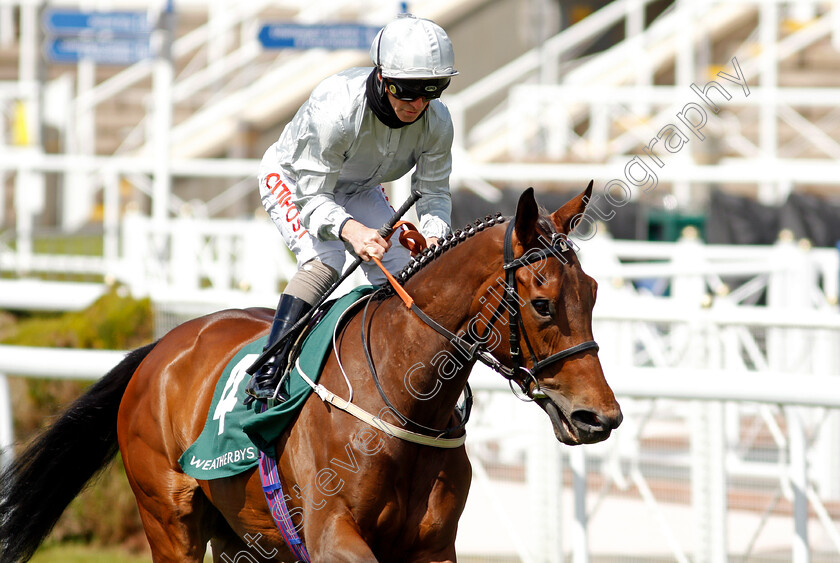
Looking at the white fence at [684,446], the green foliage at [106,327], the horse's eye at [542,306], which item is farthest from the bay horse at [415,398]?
the green foliage at [106,327]

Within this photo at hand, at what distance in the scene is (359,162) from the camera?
371 centimetres

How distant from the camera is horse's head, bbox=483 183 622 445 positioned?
9.62ft

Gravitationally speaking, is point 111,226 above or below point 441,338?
above

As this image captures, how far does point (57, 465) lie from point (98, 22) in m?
6.50

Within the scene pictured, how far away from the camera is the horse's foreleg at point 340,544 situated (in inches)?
123

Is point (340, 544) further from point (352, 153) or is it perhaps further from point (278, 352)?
point (352, 153)

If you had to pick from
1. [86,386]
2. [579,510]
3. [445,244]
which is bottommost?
[579,510]

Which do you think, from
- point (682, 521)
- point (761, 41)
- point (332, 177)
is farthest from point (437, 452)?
point (761, 41)

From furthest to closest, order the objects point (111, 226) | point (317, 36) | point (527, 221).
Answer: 1. point (111, 226)
2. point (317, 36)
3. point (527, 221)

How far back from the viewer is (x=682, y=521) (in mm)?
5457

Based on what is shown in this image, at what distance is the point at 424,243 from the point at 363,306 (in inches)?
11.3

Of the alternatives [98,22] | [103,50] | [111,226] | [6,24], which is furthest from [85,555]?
[6,24]

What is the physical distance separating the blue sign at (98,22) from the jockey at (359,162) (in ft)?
20.9

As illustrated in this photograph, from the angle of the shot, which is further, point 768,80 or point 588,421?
point 768,80
